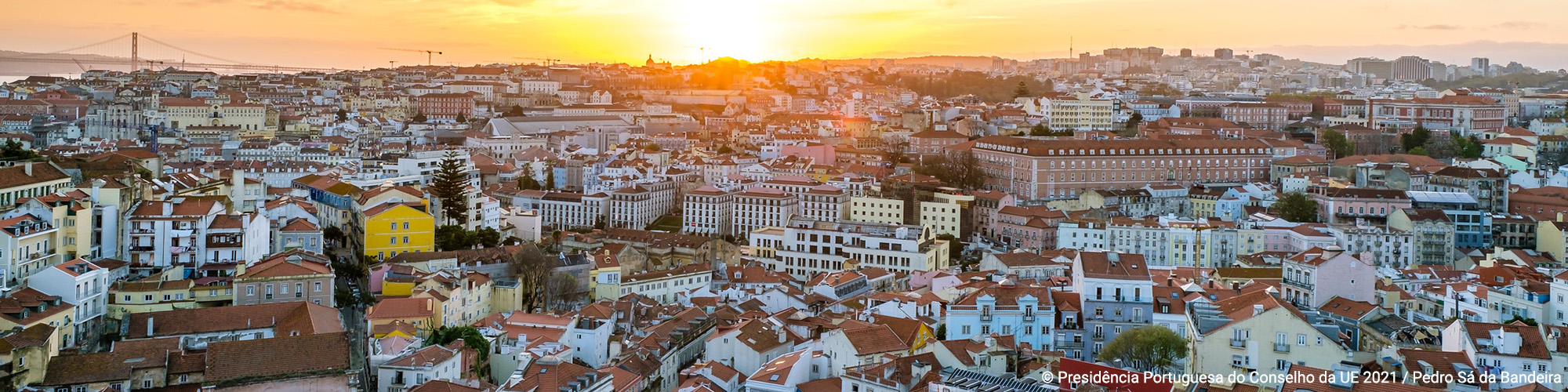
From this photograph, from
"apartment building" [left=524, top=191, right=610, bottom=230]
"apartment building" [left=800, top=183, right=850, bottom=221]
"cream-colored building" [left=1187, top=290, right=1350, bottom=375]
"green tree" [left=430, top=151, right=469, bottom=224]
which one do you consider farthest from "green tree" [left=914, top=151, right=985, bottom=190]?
"cream-colored building" [left=1187, top=290, right=1350, bottom=375]

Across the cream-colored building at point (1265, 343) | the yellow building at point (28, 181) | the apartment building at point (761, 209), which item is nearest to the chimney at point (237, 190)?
the yellow building at point (28, 181)

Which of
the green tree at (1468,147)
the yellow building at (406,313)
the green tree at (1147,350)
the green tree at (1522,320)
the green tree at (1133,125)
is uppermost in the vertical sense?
the green tree at (1133,125)

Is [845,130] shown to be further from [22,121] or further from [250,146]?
[22,121]

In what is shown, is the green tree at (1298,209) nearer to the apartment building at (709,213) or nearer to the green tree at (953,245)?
the green tree at (953,245)

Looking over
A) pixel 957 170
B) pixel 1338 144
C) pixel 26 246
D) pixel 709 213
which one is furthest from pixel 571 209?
pixel 1338 144

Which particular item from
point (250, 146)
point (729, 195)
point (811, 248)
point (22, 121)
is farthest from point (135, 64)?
point (811, 248)

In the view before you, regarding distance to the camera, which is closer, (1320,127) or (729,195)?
(729,195)
